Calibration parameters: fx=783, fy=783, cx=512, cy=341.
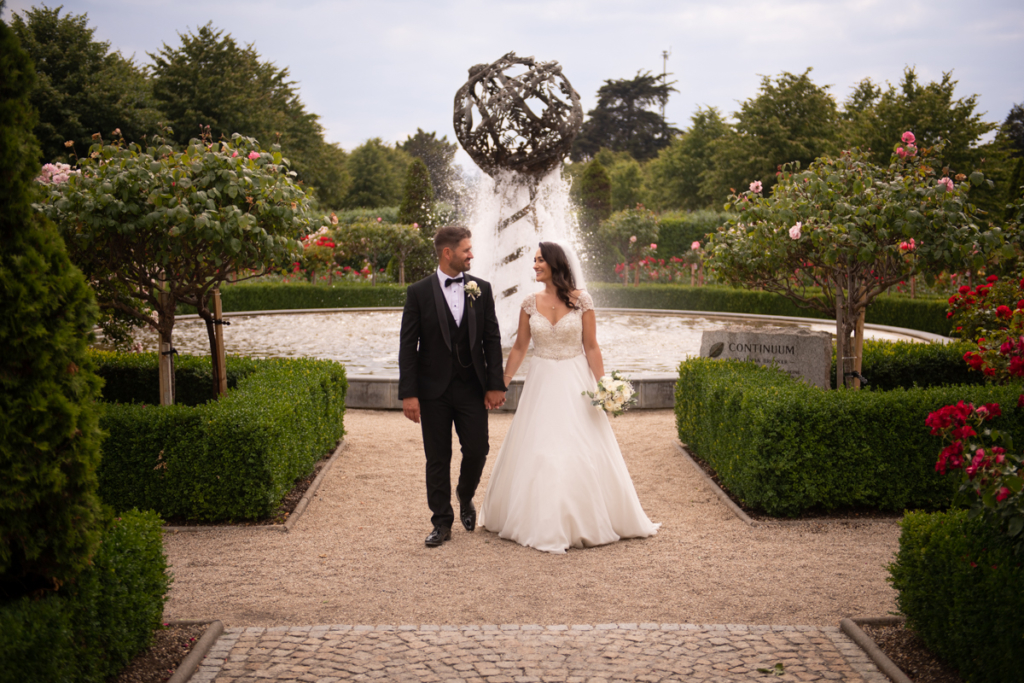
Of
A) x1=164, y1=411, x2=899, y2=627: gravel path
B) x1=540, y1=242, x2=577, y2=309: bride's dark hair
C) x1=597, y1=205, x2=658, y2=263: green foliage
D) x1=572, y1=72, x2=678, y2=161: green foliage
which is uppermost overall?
x1=572, y1=72, x2=678, y2=161: green foliage

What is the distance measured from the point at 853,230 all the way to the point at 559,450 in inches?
136

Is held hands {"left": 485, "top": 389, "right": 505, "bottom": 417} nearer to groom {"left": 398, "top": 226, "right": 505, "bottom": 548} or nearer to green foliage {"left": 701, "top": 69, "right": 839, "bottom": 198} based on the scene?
groom {"left": 398, "top": 226, "right": 505, "bottom": 548}

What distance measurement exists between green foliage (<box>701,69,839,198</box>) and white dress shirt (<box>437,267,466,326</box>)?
36444 millimetres

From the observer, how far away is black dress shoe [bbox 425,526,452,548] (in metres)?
5.15

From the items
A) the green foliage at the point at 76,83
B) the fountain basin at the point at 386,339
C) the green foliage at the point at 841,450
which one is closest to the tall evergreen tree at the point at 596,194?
the fountain basin at the point at 386,339

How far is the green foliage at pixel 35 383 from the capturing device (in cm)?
272

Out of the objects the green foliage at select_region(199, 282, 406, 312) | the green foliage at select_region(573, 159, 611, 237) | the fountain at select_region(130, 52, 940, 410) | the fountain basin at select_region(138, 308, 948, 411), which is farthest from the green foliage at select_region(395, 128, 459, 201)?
the fountain at select_region(130, 52, 940, 410)

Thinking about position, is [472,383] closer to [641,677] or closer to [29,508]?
[641,677]

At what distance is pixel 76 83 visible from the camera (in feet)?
96.8

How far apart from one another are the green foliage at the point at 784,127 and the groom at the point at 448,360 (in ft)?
120

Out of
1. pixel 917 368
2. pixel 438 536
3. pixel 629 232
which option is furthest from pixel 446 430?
pixel 629 232

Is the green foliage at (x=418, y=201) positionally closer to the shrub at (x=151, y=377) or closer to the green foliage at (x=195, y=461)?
the shrub at (x=151, y=377)

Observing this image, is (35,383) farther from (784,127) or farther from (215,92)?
(784,127)

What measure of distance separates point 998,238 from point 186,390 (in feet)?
25.0
